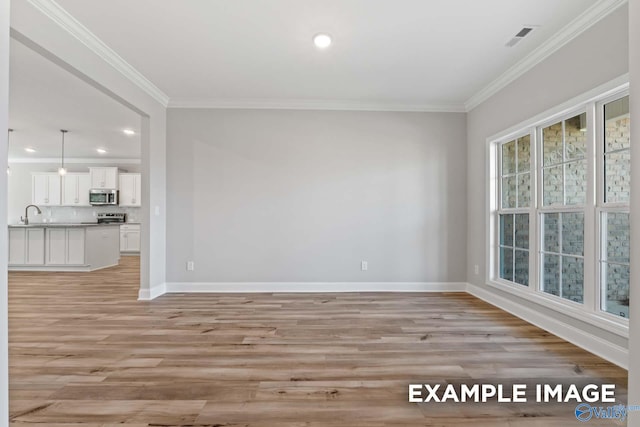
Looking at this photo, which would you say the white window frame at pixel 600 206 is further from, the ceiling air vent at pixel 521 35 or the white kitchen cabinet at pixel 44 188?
the white kitchen cabinet at pixel 44 188

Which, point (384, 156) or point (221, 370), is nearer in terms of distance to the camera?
point (221, 370)

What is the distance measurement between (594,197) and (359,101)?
2.93 m

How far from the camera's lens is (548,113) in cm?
310

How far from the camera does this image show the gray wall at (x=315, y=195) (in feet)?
15.2

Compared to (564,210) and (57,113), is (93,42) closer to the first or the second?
(57,113)

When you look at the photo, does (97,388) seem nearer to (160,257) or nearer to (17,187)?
(160,257)

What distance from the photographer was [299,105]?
15.1 ft

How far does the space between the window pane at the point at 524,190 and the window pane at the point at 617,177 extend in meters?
0.95

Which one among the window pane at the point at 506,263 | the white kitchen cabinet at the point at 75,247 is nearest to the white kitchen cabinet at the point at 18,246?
the white kitchen cabinet at the point at 75,247

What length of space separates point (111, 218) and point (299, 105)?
7.59 metres

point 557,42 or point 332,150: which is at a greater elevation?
point 557,42

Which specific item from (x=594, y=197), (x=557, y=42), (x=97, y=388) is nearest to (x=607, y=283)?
(x=594, y=197)

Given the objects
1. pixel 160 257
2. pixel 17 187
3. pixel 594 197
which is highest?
pixel 17 187

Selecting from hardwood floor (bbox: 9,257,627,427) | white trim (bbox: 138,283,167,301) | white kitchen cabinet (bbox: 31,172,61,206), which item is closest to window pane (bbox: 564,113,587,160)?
hardwood floor (bbox: 9,257,627,427)
